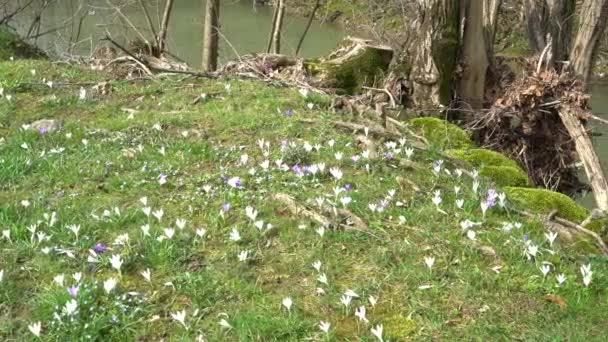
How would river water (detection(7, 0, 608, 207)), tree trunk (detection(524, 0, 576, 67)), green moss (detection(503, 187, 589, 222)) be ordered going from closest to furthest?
1. green moss (detection(503, 187, 589, 222))
2. tree trunk (detection(524, 0, 576, 67))
3. river water (detection(7, 0, 608, 207))

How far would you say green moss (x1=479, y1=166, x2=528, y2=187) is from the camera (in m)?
5.75

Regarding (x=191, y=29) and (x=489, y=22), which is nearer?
(x=489, y=22)

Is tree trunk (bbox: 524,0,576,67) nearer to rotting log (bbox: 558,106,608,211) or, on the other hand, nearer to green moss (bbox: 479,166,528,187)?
rotting log (bbox: 558,106,608,211)

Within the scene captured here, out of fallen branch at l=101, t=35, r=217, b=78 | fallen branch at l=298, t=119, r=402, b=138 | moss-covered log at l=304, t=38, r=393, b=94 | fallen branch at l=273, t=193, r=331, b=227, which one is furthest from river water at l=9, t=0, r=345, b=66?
fallen branch at l=273, t=193, r=331, b=227

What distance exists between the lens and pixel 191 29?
90.7ft

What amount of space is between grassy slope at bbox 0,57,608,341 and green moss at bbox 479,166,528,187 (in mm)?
536

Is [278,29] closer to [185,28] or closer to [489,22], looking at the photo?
[489,22]

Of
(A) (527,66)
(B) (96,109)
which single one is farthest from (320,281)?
(A) (527,66)

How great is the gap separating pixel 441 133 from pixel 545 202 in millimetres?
2027

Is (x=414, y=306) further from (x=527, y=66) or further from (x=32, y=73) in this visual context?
(x=32, y=73)

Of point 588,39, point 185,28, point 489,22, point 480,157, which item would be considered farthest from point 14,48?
point 185,28

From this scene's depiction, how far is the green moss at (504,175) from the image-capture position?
5.75 metres

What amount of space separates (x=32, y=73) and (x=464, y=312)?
7233 millimetres

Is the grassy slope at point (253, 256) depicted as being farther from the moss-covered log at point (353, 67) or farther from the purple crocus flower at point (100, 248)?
the moss-covered log at point (353, 67)
